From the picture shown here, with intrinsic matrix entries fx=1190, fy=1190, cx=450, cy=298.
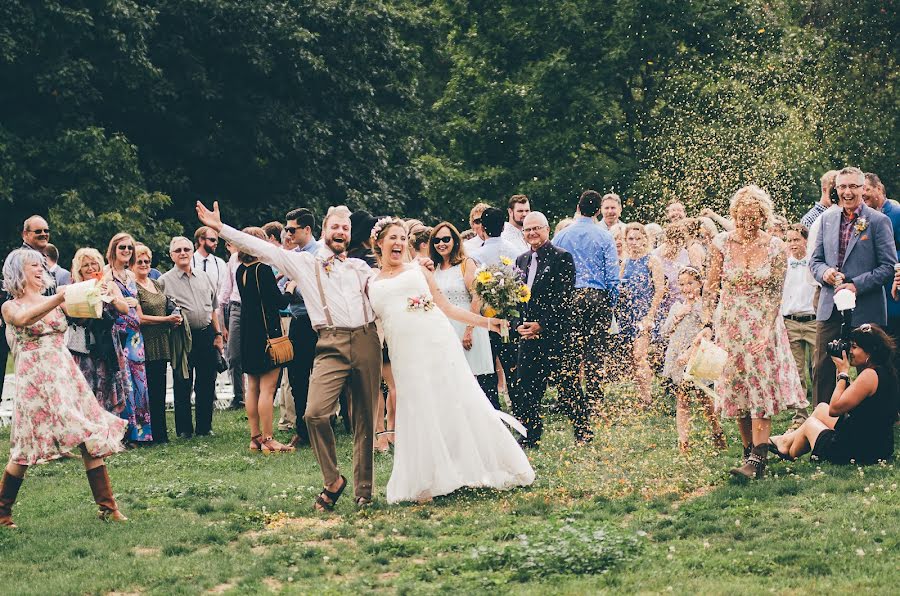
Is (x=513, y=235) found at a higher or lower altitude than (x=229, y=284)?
higher

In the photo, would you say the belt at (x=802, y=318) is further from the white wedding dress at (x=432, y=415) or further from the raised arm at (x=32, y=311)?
the raised arm at (x=32, y=311)

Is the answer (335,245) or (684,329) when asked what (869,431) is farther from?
(335,245)

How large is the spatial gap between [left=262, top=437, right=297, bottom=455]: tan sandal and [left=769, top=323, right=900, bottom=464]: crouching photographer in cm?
542

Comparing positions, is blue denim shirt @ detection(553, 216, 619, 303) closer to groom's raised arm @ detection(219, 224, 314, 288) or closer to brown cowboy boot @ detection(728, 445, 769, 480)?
brown cowboy boot @ detection(728, 445, 769, 480)

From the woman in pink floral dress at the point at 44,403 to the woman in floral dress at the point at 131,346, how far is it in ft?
12.3

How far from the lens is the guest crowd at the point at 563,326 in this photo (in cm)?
924

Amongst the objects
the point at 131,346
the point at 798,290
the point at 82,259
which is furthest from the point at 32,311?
the point at 798,290

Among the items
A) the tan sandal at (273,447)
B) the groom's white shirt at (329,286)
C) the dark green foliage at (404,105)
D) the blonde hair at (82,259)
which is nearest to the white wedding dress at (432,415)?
the groom's white shirt at (329,286)

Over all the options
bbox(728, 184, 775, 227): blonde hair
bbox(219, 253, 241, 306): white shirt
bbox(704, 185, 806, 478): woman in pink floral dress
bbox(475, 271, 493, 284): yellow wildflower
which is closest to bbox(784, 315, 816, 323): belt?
bbox(704, 185, 806, 478): woman in pink floral dress

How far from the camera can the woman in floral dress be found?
42.7ft

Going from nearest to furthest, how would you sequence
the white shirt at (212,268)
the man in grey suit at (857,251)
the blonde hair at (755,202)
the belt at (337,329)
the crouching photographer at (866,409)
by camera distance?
the belt at (337,329) < the blonde hair at (755,202) < the crouching photographer at (866,409) < the man in grey suit at (857,251) < the white shirt at (212,268)

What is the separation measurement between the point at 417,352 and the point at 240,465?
301 centimetres

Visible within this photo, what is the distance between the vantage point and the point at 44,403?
8.89 meters

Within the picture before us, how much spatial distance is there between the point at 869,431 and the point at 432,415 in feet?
11.6
